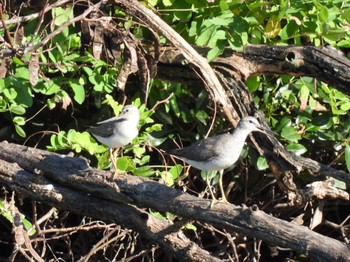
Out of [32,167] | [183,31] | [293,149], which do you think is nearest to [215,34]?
[183,31]

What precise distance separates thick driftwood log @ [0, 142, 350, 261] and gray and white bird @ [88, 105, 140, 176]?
0.20 metres

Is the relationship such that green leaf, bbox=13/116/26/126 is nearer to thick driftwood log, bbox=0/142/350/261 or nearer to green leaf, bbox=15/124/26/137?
green leaf, bbox=15/124/26/137

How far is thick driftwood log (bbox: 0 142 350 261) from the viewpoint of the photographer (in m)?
3.85

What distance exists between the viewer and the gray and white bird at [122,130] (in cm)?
460

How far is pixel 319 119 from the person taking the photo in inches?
223

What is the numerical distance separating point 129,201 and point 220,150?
0.55 meters

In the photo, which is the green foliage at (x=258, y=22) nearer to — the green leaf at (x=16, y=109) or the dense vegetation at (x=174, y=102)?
the dense vegetation at (x=174, y=102)

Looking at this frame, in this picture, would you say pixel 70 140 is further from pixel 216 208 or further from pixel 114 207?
pixel 216 208

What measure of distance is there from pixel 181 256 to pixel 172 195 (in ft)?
1.03

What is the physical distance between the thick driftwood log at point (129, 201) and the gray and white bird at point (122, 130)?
199 mm

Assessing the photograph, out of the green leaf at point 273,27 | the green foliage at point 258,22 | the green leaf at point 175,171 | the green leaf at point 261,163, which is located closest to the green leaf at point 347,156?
the green leaf at point 261,163

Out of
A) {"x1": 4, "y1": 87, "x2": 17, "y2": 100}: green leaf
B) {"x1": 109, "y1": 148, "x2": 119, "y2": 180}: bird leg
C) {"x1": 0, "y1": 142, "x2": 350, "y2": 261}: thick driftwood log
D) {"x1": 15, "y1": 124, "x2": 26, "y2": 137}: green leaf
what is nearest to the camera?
{"x1": 0, "y1": 142, "x2": 350, "y2": 261}: thick driftwood log

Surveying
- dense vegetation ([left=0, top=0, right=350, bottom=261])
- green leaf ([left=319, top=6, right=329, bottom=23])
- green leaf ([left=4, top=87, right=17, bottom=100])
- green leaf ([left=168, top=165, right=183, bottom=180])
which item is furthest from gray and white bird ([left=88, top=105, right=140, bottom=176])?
green leaf ([left=319, top=6, right=329, bottom=23])

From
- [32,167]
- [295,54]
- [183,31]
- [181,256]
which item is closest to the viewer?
[181,256]
